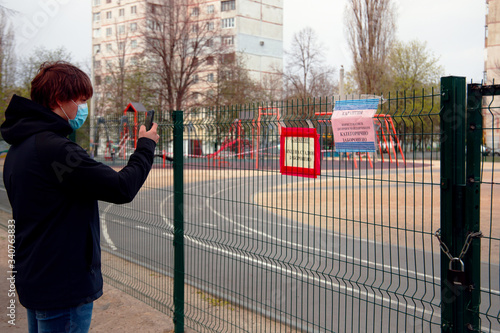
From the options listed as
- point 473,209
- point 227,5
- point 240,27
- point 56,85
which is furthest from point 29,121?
point 227,5

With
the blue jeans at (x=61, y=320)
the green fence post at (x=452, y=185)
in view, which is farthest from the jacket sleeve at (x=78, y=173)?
the green fence post at (x=452, y=185)

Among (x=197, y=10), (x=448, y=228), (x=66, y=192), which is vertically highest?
(x=197, y=10)

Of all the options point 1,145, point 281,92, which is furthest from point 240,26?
point 1,145

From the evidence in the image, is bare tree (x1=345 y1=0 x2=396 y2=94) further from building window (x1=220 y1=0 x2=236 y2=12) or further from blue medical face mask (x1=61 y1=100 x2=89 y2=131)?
blue medical face mask (x1=61 y1=100 x2=89 y2=131)

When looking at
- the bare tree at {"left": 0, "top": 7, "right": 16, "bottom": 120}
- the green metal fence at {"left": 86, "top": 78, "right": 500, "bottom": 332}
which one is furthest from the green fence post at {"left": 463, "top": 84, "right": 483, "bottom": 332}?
the bare tree at {"left": 0, "top": 7, "right": 16, "bottom": 120}

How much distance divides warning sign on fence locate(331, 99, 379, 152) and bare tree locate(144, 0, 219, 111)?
3077 centimetres

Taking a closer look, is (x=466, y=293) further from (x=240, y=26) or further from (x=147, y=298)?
(x=240, y=26)

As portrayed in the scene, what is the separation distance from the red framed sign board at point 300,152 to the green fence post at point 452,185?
0.98 meters

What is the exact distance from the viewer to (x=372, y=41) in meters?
36.7

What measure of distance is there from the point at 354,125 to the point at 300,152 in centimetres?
56

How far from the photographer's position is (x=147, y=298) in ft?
17.8

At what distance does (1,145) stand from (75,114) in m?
6.62

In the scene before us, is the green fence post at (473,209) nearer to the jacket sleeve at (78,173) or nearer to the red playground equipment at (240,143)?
the red playground equipment at (240,143)

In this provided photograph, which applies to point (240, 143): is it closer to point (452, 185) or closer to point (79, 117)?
point (79, 117)
